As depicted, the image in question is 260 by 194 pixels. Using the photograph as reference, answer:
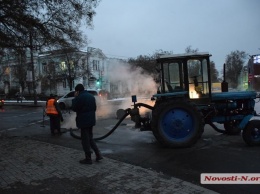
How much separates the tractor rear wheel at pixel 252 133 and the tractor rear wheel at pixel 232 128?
1.23 m

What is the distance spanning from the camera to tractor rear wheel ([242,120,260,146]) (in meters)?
9.52

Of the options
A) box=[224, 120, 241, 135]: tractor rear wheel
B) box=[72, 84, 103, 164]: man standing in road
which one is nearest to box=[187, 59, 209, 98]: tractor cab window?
box=[224, 120, 241, 135]: tractor rear wheel

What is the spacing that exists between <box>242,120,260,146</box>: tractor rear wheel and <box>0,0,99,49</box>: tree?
8004 mm

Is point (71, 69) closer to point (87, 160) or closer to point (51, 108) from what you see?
point (51, 108)

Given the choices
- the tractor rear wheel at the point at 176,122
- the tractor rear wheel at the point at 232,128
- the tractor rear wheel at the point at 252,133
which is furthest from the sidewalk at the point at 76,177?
the tractor rear wheel at the point at 232,128

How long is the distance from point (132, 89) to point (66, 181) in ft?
41.4

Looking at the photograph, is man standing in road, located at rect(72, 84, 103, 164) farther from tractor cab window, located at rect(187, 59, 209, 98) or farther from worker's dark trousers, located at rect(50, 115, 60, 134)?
worker's dark trousers, located at rect(50, 115, 60, 134)

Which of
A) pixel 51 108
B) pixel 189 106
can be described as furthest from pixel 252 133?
pixel 51 108

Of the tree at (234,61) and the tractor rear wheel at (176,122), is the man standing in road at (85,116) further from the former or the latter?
the tree at (234,61)

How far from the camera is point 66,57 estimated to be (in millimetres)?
42531

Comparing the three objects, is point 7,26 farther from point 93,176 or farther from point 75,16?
point 93,176

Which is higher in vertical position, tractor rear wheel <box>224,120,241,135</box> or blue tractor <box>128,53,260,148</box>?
blue tractor <box>128,53,260,148</box>

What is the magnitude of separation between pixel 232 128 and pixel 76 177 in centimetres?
639

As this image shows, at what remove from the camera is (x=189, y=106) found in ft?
32.2
